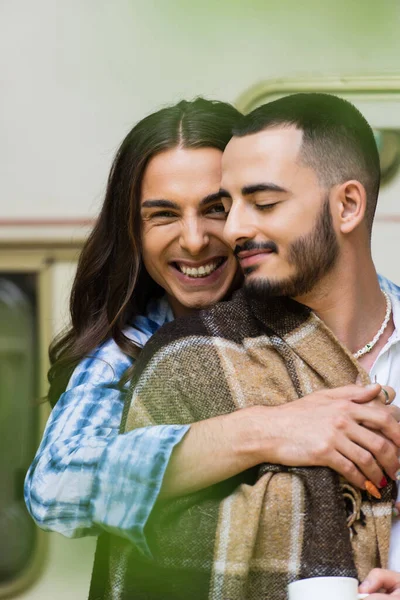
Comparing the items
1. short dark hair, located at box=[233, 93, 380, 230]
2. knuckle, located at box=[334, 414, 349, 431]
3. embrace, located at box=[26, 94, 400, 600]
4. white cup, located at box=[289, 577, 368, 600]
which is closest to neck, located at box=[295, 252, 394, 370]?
embrace, located at box=[26, 94, 400, 600]

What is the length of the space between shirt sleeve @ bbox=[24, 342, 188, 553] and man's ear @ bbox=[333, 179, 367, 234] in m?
0.51

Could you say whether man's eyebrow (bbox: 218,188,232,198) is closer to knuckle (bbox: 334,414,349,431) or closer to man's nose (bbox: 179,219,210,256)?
man's nose (bbox: 179,219,210,256)

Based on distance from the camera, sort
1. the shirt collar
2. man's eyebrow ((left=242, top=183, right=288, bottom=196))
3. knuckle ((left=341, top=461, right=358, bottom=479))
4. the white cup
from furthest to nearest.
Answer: the shirt collar, man's eyebrow ((left=242, top=183, right=288, bottom=196)), knuckle ((left=341, top=461, right=358, bottom=479)), the white cup

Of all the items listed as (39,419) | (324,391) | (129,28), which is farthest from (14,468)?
(129,28)

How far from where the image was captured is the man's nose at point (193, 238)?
215 cm

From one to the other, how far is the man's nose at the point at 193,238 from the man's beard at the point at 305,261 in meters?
0.23

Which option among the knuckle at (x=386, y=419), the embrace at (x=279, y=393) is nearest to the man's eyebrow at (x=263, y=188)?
the embrace at (x=279, y=393)

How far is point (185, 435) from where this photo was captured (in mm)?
1846

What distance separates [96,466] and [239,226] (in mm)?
533

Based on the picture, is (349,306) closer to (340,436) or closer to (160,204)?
(340,436)

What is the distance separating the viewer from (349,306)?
200 centimetres

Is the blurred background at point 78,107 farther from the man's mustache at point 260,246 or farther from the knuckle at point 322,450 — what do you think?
the knuckle at point 322,450

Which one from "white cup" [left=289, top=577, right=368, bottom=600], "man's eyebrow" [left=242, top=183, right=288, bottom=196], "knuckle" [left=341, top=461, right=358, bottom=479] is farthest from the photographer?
"man's eyebrow" [left=242, top=183, right=288, bottom=196]

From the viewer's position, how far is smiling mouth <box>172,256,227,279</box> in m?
2.23
